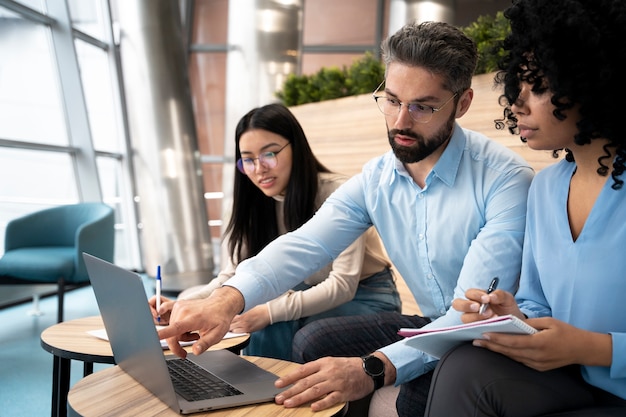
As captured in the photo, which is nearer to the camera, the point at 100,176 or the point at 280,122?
the point at 280,122

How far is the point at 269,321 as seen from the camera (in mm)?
2381

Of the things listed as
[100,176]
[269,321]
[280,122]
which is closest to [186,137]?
[100,176]

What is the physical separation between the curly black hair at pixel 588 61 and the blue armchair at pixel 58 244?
386 centimetres

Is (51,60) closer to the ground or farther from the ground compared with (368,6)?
closer to the ground

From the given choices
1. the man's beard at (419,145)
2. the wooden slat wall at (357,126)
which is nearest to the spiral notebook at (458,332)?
the man's beard at (419,145)

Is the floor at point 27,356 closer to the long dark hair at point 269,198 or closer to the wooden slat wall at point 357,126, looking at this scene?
the long dark hair at point 269,198

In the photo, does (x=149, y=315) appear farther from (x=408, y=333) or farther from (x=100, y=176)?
(x=100, y=176)

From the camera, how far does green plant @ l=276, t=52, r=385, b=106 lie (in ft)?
15.7

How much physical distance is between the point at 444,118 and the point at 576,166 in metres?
0.49

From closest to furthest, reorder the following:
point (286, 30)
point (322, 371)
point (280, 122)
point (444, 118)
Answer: point (322, 371), point (444, 118), point (280, 122), point (286, 30)

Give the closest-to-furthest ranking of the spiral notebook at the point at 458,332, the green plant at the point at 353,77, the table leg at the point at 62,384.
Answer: the spiral notebook at the point at 458,332 → the table leg at the point at 62,384 → the green plant at the point at 353,77

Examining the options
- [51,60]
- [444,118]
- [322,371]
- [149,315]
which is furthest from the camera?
[51,60]

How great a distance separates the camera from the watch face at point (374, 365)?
1581mm

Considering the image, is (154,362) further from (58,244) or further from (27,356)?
(58,244)
